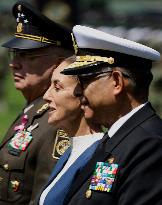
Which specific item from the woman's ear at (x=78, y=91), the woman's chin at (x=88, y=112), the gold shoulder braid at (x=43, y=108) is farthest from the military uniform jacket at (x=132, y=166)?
the gold shoulder braid at (x=43, y=108)

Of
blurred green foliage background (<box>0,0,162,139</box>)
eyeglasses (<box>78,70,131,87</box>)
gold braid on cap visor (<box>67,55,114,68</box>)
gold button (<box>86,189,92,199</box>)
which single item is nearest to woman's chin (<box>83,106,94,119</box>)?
eyeglasses (<box>78,70,131,87</box>)

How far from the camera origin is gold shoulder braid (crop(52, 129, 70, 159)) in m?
5.54

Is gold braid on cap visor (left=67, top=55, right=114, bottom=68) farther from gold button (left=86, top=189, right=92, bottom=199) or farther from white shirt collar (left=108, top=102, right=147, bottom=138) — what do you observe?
gold button (left=86, top=189, right=92, bottom=199)

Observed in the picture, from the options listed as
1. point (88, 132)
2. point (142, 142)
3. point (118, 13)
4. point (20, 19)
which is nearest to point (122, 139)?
point (142, 142)

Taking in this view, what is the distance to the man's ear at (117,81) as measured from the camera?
4199 mm

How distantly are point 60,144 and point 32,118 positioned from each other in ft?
1.80

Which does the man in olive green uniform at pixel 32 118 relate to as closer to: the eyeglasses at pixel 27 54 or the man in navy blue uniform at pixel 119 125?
the eyeglasses at pixel 27 54

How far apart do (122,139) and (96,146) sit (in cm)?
48

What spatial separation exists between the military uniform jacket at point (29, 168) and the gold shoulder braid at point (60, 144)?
29 mm

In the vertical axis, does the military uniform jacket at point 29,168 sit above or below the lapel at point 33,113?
below

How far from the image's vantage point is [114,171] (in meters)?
4.09

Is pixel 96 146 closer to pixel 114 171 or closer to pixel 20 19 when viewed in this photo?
pixel 114 171

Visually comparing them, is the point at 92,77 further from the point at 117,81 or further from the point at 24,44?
the point at 24,44

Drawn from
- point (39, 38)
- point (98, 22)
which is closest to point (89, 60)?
point (39, 38)
